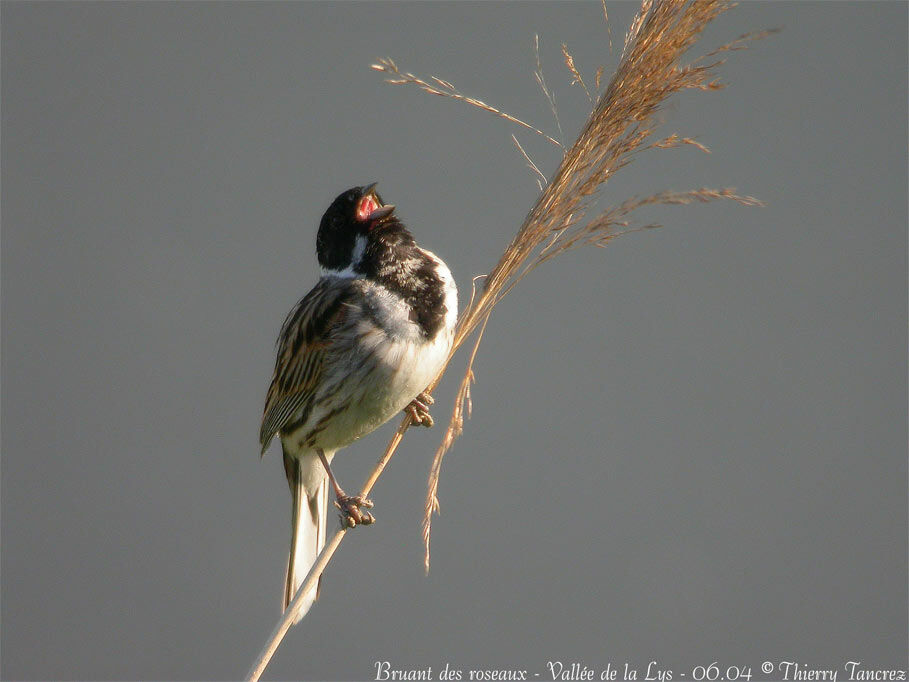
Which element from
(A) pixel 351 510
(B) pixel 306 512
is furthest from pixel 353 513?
(B) pixel 306 512

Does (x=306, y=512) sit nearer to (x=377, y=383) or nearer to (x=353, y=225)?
(x=377, y=383)

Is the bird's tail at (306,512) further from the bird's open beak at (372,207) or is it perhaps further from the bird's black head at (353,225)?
the bird's open beak at (372,207)

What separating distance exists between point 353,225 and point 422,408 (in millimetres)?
429

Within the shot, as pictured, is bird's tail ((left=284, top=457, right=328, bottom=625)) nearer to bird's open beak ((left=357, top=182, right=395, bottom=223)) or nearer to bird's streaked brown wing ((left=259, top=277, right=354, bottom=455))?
bird's streaked brown wing ((left=259, top=277, right=354, bottom=455))

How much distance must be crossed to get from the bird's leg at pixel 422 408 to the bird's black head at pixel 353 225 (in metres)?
0.33

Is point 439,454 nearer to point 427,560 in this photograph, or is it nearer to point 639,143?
point 427,560

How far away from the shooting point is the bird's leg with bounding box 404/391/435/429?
1975 millimetres

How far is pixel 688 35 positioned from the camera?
1.42 meters

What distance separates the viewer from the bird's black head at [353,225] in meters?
1.92

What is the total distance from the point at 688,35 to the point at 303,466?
4.44 ft

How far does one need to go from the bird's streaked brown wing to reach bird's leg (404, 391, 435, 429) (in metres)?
0.22

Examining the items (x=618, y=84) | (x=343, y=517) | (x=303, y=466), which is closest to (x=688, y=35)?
(x=618, y=84)

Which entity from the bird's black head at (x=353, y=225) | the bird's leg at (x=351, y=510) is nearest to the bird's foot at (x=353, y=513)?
the bird's leg at (x=351, y=510)

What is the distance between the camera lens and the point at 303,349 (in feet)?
6.72
